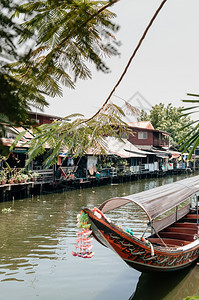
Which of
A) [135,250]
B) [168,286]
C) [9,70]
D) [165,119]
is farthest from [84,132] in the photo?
[165,119]

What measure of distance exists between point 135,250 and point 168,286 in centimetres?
163

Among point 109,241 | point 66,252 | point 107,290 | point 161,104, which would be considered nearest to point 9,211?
point 66,252

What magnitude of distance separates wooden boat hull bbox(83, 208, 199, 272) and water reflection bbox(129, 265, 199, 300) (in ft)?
1.08

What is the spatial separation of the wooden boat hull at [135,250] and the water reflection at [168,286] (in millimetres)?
328

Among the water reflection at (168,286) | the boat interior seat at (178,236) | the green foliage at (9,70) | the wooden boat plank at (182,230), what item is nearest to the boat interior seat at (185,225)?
the wooden boat plank at (182,230)

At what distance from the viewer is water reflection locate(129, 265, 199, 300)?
5.68 meters

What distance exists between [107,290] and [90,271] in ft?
3.03

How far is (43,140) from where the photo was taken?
233 centimetres

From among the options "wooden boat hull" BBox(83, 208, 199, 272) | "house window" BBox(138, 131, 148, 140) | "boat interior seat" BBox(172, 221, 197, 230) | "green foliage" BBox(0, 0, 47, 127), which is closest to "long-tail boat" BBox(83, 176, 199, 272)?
"wooden boat hull" BBox(83, 208, 199, 272)

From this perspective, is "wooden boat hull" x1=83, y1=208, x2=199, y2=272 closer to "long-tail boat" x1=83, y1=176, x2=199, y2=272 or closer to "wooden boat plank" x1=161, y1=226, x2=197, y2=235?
"long-tail boat" x1=83, y1=176, x2=199, y2=272

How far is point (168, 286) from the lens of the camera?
5988mm

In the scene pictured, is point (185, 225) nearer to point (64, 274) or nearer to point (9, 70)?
point (64, 274)

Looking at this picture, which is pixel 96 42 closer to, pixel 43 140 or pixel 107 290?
pixel 43 140

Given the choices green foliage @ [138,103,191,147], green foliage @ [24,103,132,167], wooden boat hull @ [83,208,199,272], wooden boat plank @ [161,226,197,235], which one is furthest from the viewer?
green foliage @ [138,103,191,147]
